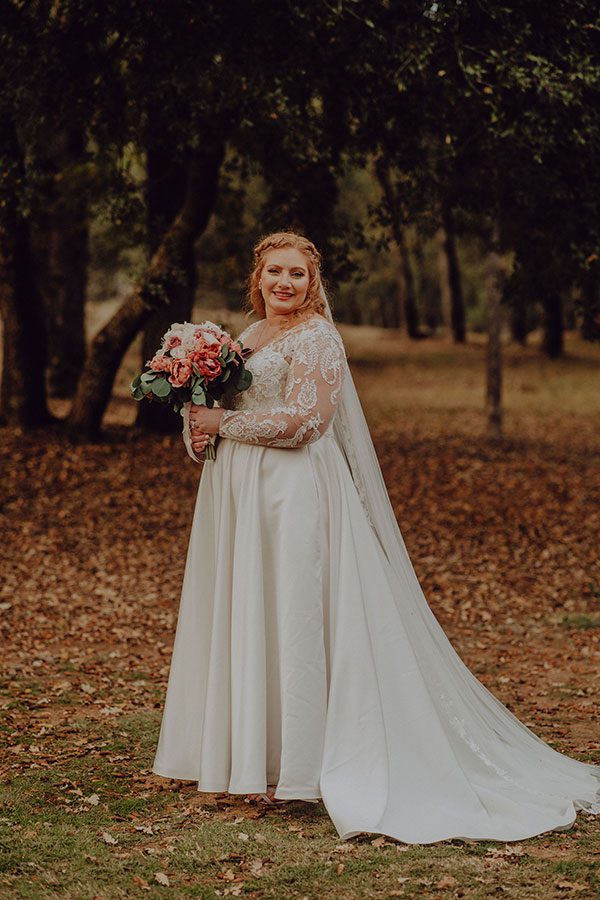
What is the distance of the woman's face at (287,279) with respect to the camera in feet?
16.6

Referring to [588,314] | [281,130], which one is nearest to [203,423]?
[281,130]

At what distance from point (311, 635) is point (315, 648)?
0.06 metres

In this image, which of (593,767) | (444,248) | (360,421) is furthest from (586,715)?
(444,248)

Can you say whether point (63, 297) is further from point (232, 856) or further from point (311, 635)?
point (232, 856)

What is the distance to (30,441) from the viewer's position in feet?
50.1

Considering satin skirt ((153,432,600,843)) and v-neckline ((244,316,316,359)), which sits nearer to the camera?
satin skirt ((153,432,600,843))

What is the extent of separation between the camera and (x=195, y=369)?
487cm

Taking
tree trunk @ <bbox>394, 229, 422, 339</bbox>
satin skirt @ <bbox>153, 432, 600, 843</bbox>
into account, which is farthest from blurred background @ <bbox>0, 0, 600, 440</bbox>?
tree trunk @ <bbox>394, 229, 422, 339</bbox>

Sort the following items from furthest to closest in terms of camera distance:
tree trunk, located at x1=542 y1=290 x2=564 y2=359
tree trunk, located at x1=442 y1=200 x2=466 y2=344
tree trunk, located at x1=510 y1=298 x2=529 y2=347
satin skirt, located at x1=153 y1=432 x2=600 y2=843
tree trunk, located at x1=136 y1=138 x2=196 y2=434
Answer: tree trunk, located at x1=510 y1=298 x2=529 y2=347 < tree trunk, located at x1=442 y1=200 x2=466 y2=344 < tree trunk, located at x1=542 y1=290 x2=564 y2=359 < tree trunk, located at x1=136 y1=138 x2=196 y2=434 < satin skirt, located at x1=153 y1=432 x2=600 y2=843

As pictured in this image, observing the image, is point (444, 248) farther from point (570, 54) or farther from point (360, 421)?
point (360, 421)

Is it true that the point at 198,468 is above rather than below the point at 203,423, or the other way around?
below

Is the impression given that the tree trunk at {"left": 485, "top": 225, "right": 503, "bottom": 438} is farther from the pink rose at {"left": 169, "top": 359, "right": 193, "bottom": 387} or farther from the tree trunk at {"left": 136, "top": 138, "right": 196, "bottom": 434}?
the pink rose at {"left": 169, "top": 359, "right": 193, "bottom": 387}

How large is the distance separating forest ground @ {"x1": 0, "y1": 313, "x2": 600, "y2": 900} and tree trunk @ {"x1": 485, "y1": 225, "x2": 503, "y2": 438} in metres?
0.44

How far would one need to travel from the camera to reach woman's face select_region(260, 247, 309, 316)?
16.6ft
